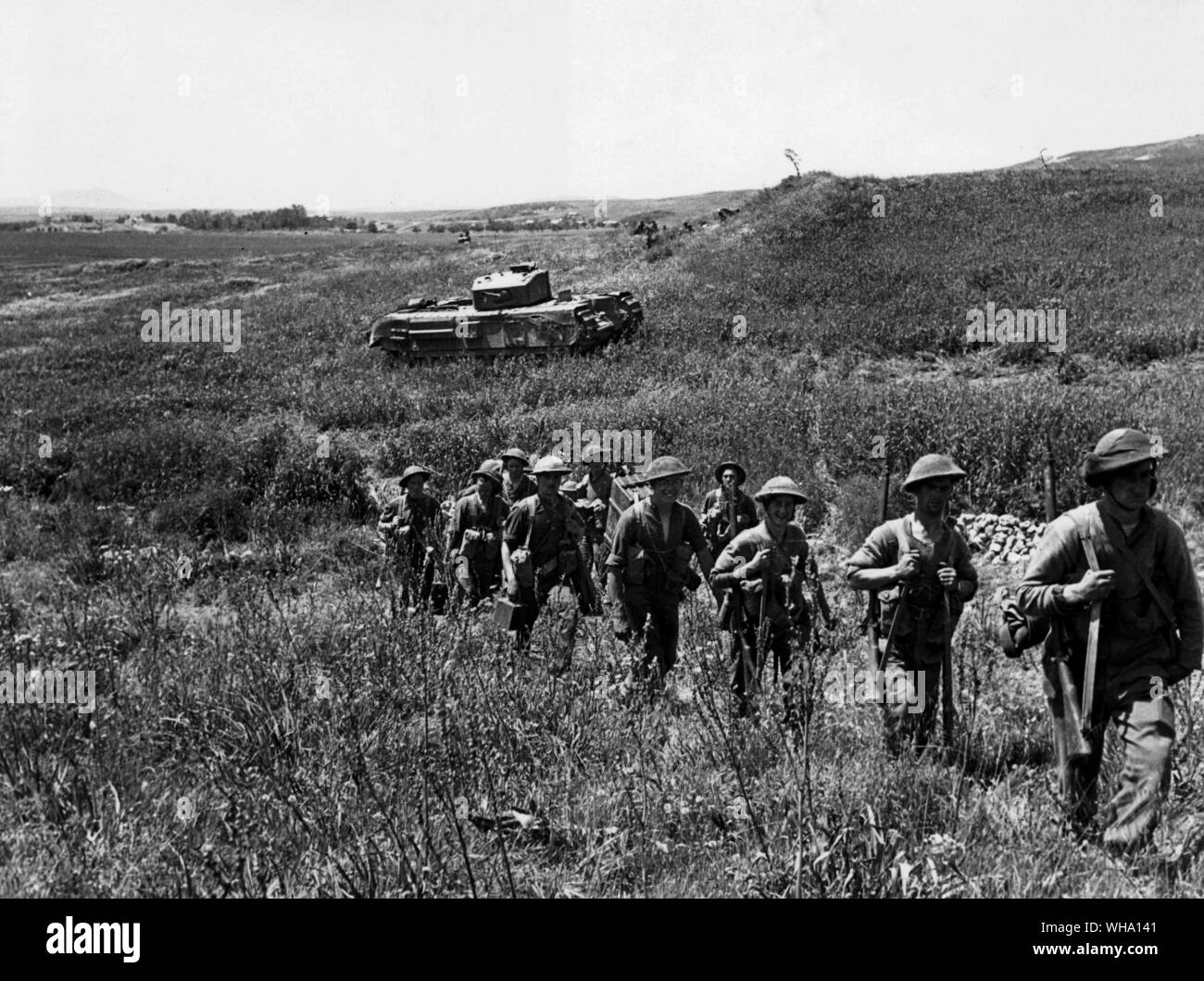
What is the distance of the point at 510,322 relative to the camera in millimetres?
20203

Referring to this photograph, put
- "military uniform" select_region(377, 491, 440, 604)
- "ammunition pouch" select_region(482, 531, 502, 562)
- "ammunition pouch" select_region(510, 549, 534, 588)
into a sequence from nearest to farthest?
"ammunition pouch" select_region(510, 549, 534, 588), "ammunition pouch" select_region(482, 531, 502, 562), "military uniform" select_region(377, 491, 440, 604)

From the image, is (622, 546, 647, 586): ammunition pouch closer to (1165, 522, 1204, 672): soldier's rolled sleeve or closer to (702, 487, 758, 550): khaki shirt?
(702, 487, 758, 550): khaki shirt

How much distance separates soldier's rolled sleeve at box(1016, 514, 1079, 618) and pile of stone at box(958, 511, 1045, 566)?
4995mm

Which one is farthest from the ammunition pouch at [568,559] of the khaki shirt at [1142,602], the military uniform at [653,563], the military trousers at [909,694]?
the khaki shirt at [1142,602]

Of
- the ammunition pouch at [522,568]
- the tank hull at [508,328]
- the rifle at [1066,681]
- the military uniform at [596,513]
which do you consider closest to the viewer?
the rifle at [1066,681]

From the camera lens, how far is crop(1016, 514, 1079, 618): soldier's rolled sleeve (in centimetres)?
432

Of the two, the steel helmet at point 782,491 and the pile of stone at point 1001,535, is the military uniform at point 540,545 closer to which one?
the steel helmet at point 782,491

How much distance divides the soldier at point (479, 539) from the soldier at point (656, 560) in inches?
79.5

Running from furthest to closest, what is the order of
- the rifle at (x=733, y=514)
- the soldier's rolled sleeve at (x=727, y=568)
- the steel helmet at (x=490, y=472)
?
the steel helmet at (x=490, y=472)
the rifle at (x=733, y=514)
the soldier's rolled sleeve at (x=727, y=568)

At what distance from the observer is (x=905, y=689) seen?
509cm

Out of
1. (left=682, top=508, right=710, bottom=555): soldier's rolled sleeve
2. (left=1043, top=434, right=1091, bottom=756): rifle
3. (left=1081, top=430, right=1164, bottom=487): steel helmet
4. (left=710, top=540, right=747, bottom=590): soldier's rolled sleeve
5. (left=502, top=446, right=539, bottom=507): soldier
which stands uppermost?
(left=1081, top=430, right=1164, bottom=487): steel helmet

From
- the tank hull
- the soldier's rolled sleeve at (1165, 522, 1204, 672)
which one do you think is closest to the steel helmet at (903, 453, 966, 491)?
the soldier's rolled sleeve at (1165, 522, 1204, 672)

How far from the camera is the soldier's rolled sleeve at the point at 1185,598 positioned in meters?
4.16

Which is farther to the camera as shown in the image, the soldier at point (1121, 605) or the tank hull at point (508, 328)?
the tank hull at point (508, 328)
